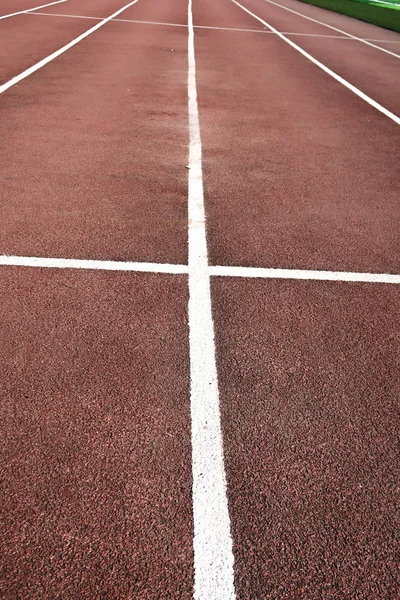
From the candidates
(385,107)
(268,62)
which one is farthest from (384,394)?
(268,62)

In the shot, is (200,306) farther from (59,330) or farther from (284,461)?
(284,461)

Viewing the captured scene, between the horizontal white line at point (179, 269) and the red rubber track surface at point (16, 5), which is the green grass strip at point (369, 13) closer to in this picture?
the red rubber track surface at point (16, 5)

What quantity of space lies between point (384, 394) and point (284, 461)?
0.91 m

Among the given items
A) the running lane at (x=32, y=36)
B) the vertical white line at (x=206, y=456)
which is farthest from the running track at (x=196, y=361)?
the running lane at (x=32, y=36)

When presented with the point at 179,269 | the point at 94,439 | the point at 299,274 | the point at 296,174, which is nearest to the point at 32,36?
the point at 296,174

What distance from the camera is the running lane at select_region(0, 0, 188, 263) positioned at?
17.4ft

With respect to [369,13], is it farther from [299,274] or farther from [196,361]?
[196,361]

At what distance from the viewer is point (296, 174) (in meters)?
7.36

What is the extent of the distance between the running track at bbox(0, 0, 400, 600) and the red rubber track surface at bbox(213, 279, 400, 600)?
0.01 metres

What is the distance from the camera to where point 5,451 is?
10.0 feet

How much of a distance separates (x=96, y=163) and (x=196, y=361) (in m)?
4.16

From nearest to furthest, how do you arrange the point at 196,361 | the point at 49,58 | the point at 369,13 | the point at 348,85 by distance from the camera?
the point at 196,361 < the point at 348,85 < the point at 49,58 < the point at 369,13

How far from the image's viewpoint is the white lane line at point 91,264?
4.81 meters

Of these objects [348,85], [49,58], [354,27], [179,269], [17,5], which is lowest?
[354,27]
